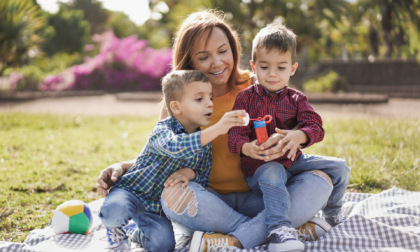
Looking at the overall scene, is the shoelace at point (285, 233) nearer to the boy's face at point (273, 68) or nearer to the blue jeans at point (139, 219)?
the blue jeans at point (139, 219)

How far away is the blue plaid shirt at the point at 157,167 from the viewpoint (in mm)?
2344

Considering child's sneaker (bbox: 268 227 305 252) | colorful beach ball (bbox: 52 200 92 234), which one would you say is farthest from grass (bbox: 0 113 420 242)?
child's sneaker (bbox: 268 227 305 252)

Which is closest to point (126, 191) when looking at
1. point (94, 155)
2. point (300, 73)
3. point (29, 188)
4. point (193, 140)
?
point (193, 140)

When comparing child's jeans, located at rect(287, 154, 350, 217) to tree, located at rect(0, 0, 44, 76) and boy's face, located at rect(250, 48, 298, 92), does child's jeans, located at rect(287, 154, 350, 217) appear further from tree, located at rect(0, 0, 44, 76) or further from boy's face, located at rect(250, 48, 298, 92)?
tree, located at rect(0, 0, 44, 76)

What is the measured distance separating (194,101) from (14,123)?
20.2 feet

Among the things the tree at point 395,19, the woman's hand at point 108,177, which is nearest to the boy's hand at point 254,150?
the woman's hand at point 108,177

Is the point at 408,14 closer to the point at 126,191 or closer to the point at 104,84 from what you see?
the point at 104,84

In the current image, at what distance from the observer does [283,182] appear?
7.52 feet

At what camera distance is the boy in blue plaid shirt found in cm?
232

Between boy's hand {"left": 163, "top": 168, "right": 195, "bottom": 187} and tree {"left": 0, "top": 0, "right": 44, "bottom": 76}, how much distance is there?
338 inches

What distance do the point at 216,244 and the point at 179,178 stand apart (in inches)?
15.8

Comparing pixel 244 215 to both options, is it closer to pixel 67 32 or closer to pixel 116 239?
pixel 116 239

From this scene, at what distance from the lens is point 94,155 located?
5.42 m

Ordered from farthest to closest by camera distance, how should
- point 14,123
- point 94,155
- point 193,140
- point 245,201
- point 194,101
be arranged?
point 14,123, point 94,155, point 245,201, point 194,101, point 193,140
